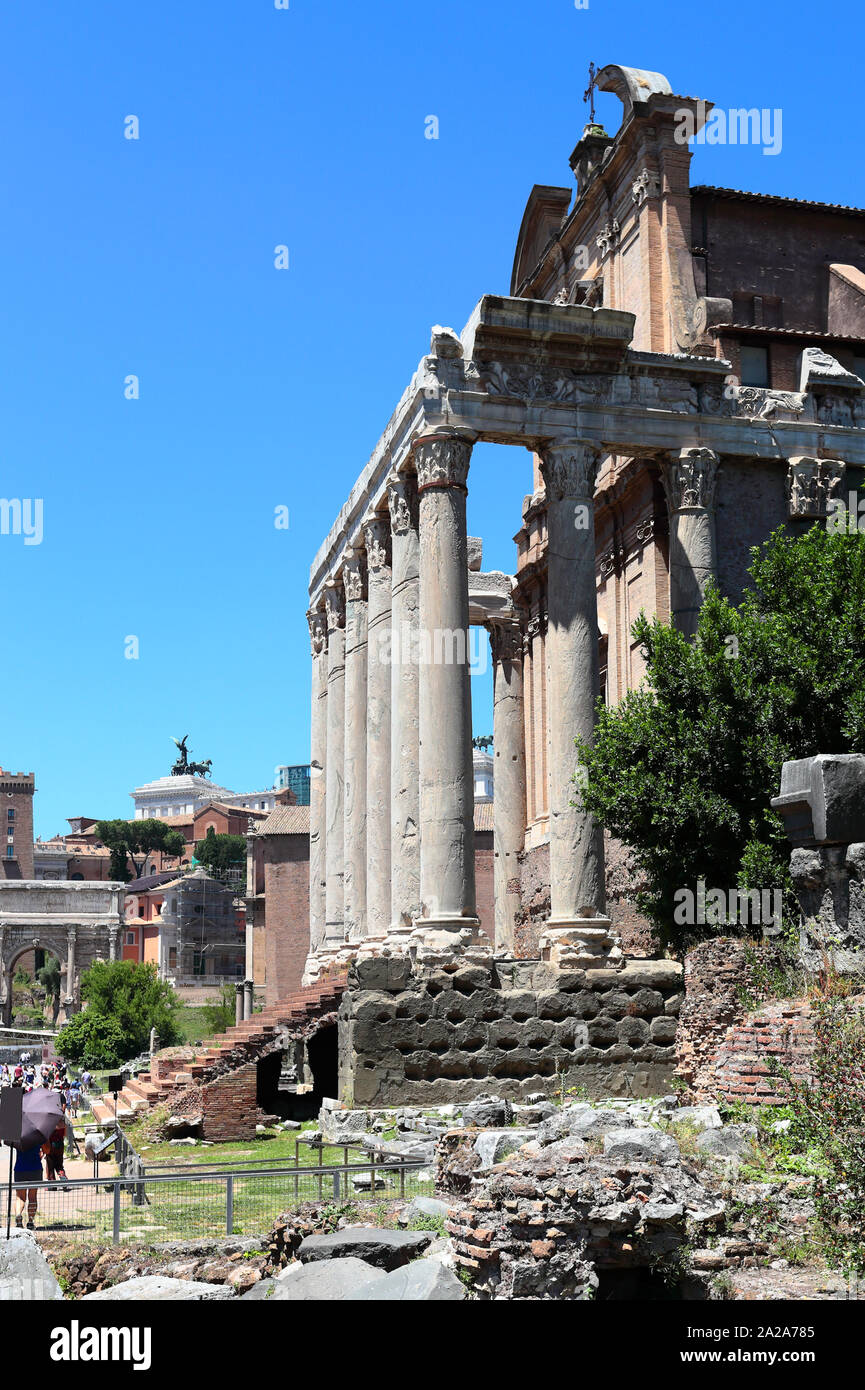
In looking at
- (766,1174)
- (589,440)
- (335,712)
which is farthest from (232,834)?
(766,1174)

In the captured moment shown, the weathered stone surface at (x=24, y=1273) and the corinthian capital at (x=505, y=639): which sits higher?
the corinthian capital at (x=505, y=639)

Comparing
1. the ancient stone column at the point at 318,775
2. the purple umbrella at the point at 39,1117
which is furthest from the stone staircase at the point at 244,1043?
the purple umbrella at the point at 39,1117

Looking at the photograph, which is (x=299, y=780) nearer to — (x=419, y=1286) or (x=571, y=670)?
(x=571, y=670)

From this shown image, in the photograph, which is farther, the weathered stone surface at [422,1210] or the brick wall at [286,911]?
the brick wall at [286,911]

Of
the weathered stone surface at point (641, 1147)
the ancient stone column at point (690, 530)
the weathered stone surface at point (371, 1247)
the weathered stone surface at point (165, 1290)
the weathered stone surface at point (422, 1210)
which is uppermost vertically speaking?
the ancient stone column at point (690, 530)

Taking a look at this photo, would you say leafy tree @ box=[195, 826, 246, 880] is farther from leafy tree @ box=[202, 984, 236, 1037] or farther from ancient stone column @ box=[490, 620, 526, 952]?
ancient stone column @ box=[490, 620, 526, 952]

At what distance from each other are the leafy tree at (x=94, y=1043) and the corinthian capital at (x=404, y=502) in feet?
138

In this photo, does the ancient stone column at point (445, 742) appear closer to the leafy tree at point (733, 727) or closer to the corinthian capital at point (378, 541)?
the leafy tree at point (733, 727)

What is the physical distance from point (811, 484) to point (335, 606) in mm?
10909

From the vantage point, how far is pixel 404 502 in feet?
80.7

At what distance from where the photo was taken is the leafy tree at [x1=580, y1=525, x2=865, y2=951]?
20.2 meters

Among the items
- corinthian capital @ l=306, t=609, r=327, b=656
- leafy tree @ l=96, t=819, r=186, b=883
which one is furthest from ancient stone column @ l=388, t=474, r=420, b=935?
leafy tree @ l=96, t=819, r=186, b=883

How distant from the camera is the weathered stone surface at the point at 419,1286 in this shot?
8.41m

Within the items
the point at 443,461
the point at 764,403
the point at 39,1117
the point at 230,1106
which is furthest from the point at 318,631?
the point at 39,1117
